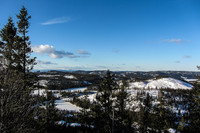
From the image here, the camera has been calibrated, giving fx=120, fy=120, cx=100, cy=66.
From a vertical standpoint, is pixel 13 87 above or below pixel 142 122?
above

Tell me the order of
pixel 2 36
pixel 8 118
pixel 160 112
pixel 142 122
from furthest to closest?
pixel 142 122 → pixel 160 112 → pixel 2 36 → pixel 8 118

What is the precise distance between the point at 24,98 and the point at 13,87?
1.26 m

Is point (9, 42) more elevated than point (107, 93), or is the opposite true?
point (9, 42)

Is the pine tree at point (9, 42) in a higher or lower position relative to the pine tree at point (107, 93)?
higher

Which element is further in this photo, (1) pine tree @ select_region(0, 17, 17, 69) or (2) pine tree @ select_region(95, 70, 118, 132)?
(2) pine tree @ select_region(95, 70, 118, 132)

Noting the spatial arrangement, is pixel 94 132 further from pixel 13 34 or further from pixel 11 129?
pixel 13 34

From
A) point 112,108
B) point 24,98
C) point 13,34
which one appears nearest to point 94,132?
point 112,108

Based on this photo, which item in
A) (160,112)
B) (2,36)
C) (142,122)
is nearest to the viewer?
(2,36)

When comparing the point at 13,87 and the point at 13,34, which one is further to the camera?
the point at 13,34

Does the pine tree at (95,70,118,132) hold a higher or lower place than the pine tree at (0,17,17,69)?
lower

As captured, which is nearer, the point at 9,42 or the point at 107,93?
the point at 9,42

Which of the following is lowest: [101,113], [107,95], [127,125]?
[127,125]

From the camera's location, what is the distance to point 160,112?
92.7ft

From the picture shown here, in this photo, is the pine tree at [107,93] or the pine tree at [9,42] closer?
the pine tree at [9,42]
